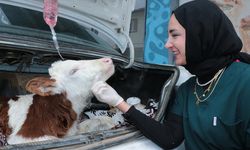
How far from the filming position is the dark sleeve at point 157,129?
1822mm

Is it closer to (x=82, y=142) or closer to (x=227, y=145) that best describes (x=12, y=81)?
(x=82, y=142)

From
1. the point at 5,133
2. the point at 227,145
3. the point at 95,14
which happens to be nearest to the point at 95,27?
the point at 95,14

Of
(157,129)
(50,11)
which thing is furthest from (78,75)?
(157,129)

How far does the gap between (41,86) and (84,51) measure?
431 millimetres

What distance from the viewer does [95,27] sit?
2385mm

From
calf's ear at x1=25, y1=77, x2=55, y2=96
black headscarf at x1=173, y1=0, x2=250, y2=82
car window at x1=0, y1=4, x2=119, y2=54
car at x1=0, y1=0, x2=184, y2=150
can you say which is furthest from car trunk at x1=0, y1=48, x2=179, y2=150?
black headscarf at x1=173, y1=0, x2=250, y2=82

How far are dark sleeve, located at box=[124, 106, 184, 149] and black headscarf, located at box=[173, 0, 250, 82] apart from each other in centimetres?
32

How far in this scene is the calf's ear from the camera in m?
1.80

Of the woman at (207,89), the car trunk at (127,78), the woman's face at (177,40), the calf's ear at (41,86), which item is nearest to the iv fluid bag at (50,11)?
the car trunk at (127,78)

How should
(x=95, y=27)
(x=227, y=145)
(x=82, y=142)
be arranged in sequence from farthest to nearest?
(x=95, y=27) < (x=227, y=145) < (x=82, y=142)

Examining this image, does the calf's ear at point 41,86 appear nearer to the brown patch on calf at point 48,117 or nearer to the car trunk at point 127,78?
the brown patch on calf at point 48,117

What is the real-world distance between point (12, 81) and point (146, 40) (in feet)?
10.6

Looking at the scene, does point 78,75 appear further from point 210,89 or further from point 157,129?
point 210,89

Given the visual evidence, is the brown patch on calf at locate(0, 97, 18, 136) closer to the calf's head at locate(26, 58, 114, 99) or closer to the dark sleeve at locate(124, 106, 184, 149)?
the calf's head at locate(26, 58, 114, 99)
